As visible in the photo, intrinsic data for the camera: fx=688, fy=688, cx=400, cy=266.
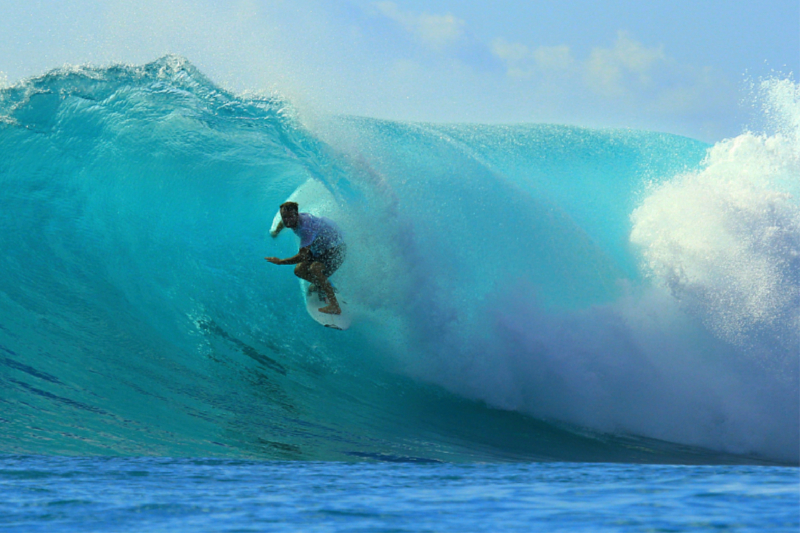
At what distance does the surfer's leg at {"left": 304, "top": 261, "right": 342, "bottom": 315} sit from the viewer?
19.1 ft

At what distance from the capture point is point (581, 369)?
20.7 ft

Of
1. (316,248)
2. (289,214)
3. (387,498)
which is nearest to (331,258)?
(316,248)

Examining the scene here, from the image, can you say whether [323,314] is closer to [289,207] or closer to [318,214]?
[289,207]

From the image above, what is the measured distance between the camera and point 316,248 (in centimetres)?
577

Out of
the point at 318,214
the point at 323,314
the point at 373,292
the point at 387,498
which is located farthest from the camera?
the point at 318,214

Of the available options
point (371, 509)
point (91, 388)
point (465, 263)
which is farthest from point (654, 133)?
point (371, 509)

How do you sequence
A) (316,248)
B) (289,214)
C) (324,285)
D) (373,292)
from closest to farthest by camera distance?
(289,214), (316,248), (324,285), (373,292)

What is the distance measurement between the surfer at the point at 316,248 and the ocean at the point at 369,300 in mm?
457

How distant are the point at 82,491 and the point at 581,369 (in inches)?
178

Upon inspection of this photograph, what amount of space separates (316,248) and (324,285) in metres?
0.33

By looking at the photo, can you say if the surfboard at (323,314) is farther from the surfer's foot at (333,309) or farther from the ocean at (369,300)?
the ocean at (369,300)

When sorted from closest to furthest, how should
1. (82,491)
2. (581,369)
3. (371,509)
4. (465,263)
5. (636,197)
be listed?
(371,509) → (82,491) → (581,369) → (465,263) → (636,197)

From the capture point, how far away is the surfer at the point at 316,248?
560cm

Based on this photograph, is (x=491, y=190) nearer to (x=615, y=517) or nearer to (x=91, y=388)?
(x=91, y=388)
